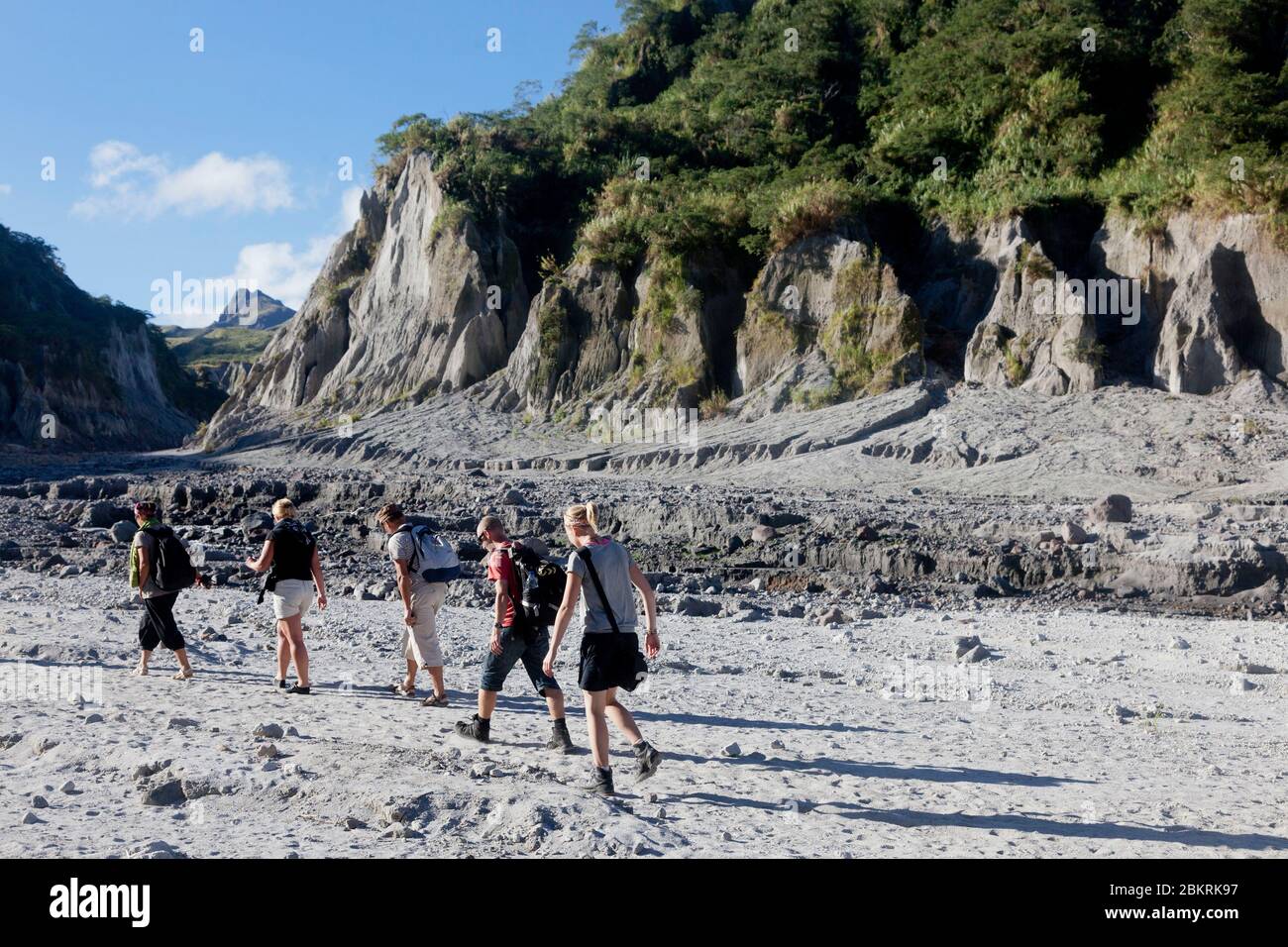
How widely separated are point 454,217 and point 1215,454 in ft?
86.5

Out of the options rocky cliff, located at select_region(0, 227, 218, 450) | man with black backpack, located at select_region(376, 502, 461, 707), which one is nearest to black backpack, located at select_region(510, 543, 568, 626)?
man with black backpack, located at select_region(376, 502, 461, 707)

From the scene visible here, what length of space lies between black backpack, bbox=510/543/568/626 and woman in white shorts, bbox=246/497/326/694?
7.24 ft

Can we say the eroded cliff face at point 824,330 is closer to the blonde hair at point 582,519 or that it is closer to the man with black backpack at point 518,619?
the man with black backpack at point 518,619

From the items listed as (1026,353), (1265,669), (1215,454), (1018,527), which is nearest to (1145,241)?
(1026,353)

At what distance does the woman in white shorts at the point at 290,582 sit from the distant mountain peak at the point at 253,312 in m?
134

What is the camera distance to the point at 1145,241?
27.4 meters

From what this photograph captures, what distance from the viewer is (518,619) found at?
22.0ft

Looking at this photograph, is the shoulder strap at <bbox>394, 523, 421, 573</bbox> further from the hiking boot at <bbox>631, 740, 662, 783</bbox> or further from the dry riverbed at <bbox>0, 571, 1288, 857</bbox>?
Result: the hiking boot at <bbox>631, 740, 662, 783</bbox>

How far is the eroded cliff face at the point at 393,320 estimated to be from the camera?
124ft

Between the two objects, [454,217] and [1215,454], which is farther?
[454,217]

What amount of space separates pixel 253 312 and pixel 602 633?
153882mm

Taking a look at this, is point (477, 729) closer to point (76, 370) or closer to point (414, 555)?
point (414, 555)

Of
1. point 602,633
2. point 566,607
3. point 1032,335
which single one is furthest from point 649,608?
point 1032,335

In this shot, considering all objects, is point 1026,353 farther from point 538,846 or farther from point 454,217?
point 538,846
